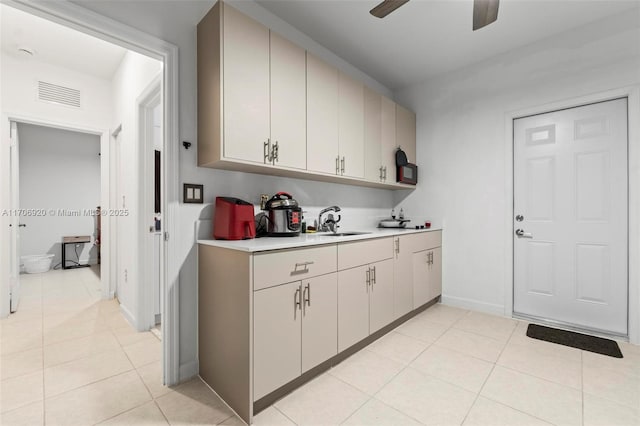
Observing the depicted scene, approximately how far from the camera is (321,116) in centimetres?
235

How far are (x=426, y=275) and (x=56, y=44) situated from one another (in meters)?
4.59

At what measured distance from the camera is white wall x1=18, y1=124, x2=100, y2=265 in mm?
5195

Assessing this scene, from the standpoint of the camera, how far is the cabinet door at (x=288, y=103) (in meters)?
2.00

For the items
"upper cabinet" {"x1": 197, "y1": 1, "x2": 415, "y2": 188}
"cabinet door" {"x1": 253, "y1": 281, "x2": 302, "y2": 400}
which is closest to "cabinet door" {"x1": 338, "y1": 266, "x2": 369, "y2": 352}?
"cabinet door" {"x1": 253, "y1": 281, "x2": 302, "y2": 400}

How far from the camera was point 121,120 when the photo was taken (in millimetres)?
3301

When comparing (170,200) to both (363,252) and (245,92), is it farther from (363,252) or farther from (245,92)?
(363,252)

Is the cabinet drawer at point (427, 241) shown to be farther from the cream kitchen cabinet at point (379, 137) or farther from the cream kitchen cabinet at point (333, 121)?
the cream kitchen cabinet at point (333, 121)

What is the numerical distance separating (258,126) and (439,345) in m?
2.22

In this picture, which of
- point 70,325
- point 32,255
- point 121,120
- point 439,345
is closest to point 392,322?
point 439,345

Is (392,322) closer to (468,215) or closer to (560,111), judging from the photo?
(468,215)

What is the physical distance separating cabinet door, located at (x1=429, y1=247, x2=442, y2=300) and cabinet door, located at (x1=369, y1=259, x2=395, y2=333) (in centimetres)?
90

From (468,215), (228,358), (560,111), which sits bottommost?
(228,358)

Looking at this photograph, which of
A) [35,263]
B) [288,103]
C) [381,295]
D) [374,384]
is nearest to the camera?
[374,384]

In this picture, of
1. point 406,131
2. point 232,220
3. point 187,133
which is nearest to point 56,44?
point 187,133
